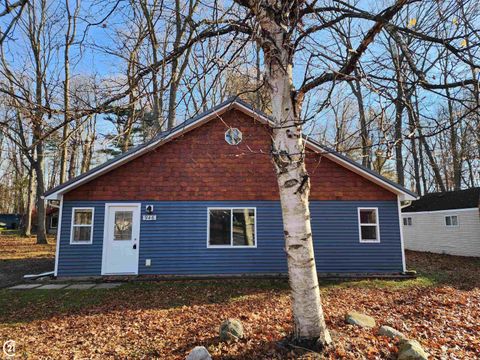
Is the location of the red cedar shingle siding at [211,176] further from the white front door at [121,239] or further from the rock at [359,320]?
the rock at [359,320]

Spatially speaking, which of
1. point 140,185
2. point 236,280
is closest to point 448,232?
point 236,280

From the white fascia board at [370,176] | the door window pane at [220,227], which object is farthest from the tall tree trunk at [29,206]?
the white fascia board at [370,176]

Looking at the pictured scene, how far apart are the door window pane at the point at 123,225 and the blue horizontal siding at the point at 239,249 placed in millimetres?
428

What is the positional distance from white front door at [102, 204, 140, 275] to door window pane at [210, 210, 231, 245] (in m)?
2.44

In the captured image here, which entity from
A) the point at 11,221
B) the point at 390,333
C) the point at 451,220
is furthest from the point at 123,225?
the point at 11,221

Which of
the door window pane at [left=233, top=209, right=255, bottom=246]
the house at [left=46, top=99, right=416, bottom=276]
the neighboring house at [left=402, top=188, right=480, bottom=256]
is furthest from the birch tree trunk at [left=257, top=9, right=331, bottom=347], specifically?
the neighboring house at [left=402, top=188, right=480, bottom=256]

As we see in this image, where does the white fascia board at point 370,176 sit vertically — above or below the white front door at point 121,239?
above

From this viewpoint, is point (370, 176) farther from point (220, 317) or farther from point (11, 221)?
point (11, 221)

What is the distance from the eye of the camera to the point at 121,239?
9.86m

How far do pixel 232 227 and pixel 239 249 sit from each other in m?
0.76

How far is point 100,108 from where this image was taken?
4105 mm

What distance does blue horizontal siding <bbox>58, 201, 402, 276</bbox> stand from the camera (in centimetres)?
968

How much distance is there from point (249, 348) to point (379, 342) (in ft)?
5.70

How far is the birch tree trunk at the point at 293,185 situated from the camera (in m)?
3.64
